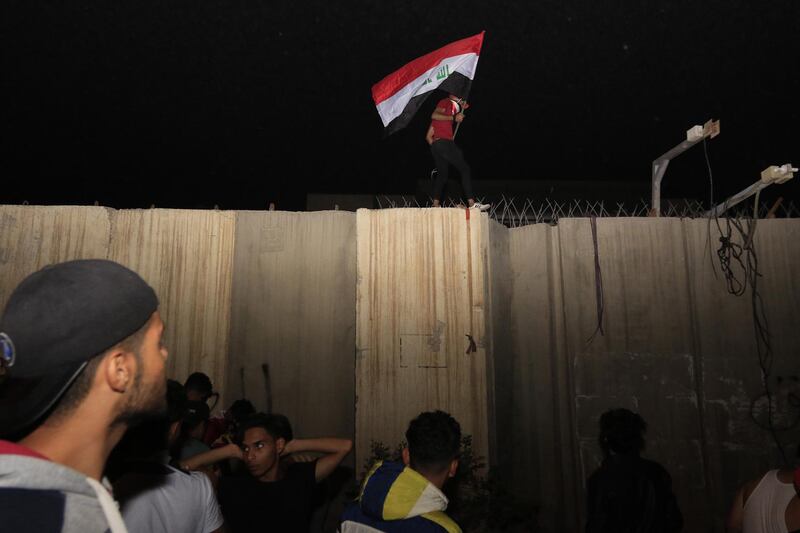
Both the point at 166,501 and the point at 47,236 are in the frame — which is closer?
the point at 166,501

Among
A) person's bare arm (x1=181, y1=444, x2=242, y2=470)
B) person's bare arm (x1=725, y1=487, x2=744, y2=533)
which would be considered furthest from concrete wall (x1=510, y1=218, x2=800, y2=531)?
person's bare arm (x1=181, y1=444, x2=242, y2=470)

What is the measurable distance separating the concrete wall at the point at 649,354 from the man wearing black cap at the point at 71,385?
13.9 ft

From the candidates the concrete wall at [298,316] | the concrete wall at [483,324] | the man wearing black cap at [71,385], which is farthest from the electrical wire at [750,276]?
the man wearing black cap at [71,385]

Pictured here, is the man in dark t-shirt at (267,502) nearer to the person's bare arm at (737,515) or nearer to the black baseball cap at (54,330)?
the black baseball cap at (54,330)

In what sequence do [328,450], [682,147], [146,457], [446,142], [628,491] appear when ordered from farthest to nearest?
[446,142]
[682,147]
[628,491]
[328,450]
[146,457]

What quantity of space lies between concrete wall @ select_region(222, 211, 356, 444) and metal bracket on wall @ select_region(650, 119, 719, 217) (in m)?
2.95

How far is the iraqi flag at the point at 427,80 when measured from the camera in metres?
5.35

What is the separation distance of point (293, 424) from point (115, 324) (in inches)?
155

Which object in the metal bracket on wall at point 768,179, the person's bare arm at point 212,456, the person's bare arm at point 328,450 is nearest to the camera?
the person's bare arm at point 212,456

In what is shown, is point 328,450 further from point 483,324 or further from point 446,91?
point 446,91

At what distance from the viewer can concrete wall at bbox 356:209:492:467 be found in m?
4.43

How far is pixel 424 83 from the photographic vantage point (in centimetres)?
546

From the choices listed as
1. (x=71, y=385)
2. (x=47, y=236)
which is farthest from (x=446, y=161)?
(x=71, y=385)

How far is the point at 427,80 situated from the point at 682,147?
252 centimetres
